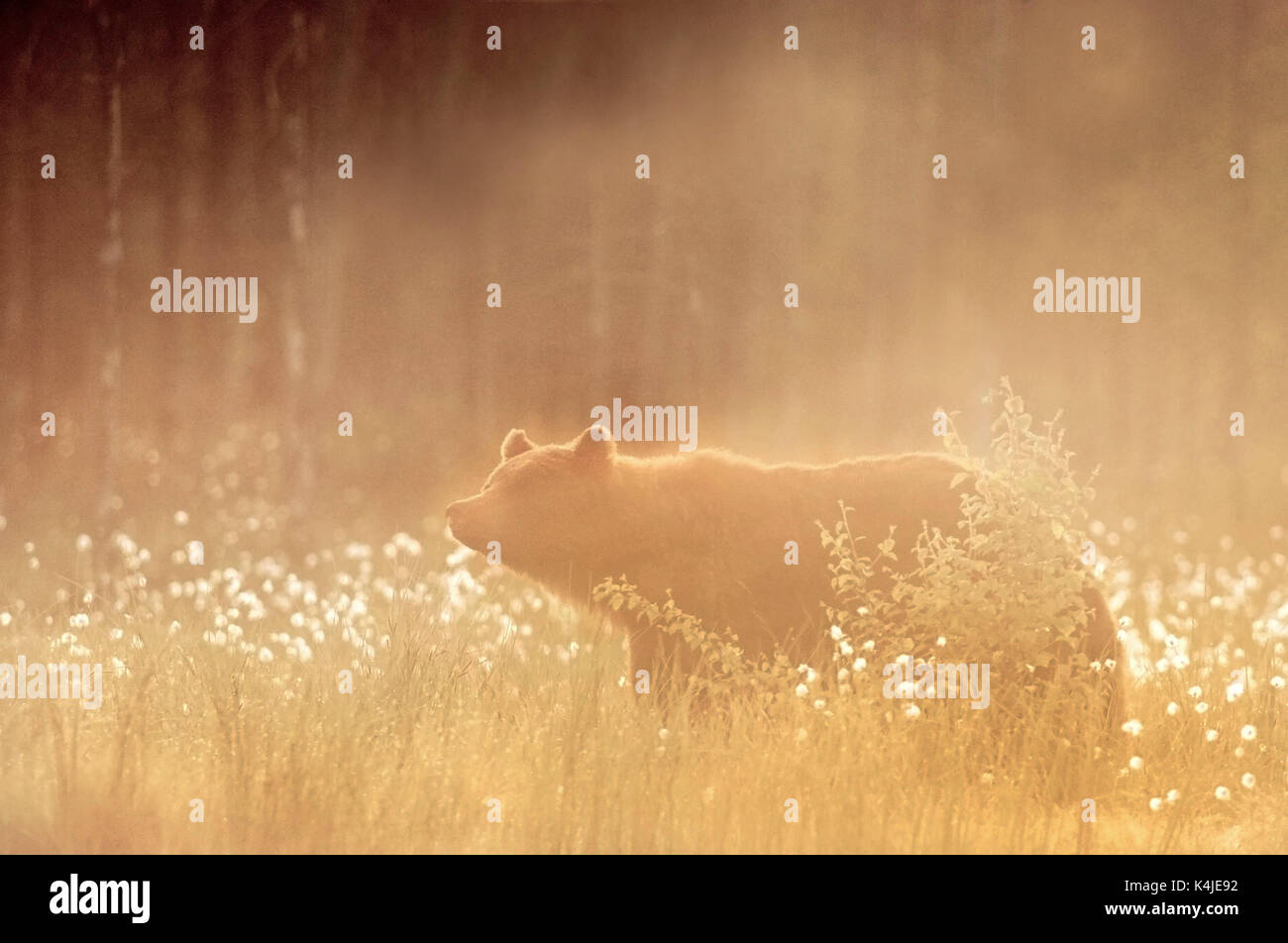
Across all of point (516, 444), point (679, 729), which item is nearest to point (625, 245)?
point (516, 444)

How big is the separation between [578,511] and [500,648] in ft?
3.07

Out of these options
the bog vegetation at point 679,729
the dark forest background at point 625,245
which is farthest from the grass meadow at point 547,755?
the dark forest background at point 625,245

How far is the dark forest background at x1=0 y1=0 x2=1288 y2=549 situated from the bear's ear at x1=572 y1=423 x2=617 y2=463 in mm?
2631

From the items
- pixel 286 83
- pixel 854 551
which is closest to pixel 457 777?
pixel 854 551

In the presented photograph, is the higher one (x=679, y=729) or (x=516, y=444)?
(x=516, y=444)

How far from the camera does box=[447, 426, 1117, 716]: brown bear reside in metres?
5.56

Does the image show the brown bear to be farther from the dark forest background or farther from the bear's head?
the dark forest background

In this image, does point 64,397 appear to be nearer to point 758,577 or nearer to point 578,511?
point 578,511

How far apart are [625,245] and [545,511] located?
14.0 feet

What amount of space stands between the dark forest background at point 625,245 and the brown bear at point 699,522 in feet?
8.37

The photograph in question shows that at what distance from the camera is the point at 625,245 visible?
949 cm

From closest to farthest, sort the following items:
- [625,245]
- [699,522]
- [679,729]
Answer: [679,729]
[699,522]
[625,245]

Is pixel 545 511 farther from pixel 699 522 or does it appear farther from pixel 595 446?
pixel 699 522

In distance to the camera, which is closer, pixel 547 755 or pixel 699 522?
pixel 547 755
